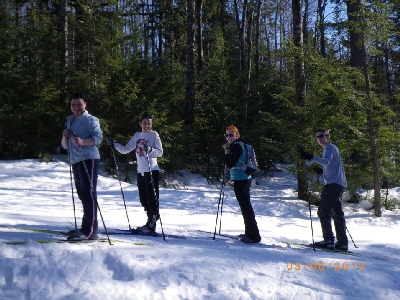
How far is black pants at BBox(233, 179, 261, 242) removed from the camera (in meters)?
6.13

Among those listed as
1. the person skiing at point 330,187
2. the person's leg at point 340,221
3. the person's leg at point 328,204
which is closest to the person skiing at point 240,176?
the person skiing at point 330,187

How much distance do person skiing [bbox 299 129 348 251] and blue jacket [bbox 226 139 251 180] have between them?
1.07 m

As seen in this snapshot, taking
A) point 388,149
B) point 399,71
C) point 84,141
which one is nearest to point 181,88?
point 388,149

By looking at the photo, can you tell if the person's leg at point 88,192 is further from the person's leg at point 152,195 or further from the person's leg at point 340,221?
the person's leg at point 340,221

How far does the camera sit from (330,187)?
632 cm

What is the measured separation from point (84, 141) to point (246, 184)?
2733mm

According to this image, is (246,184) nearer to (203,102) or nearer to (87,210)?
(87,210)

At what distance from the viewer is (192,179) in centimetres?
1714

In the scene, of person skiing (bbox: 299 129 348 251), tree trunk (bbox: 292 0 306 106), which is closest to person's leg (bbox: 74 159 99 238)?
person skiing (bbox: 299 129 348 251)

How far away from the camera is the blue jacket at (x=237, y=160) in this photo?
19.6 ft
